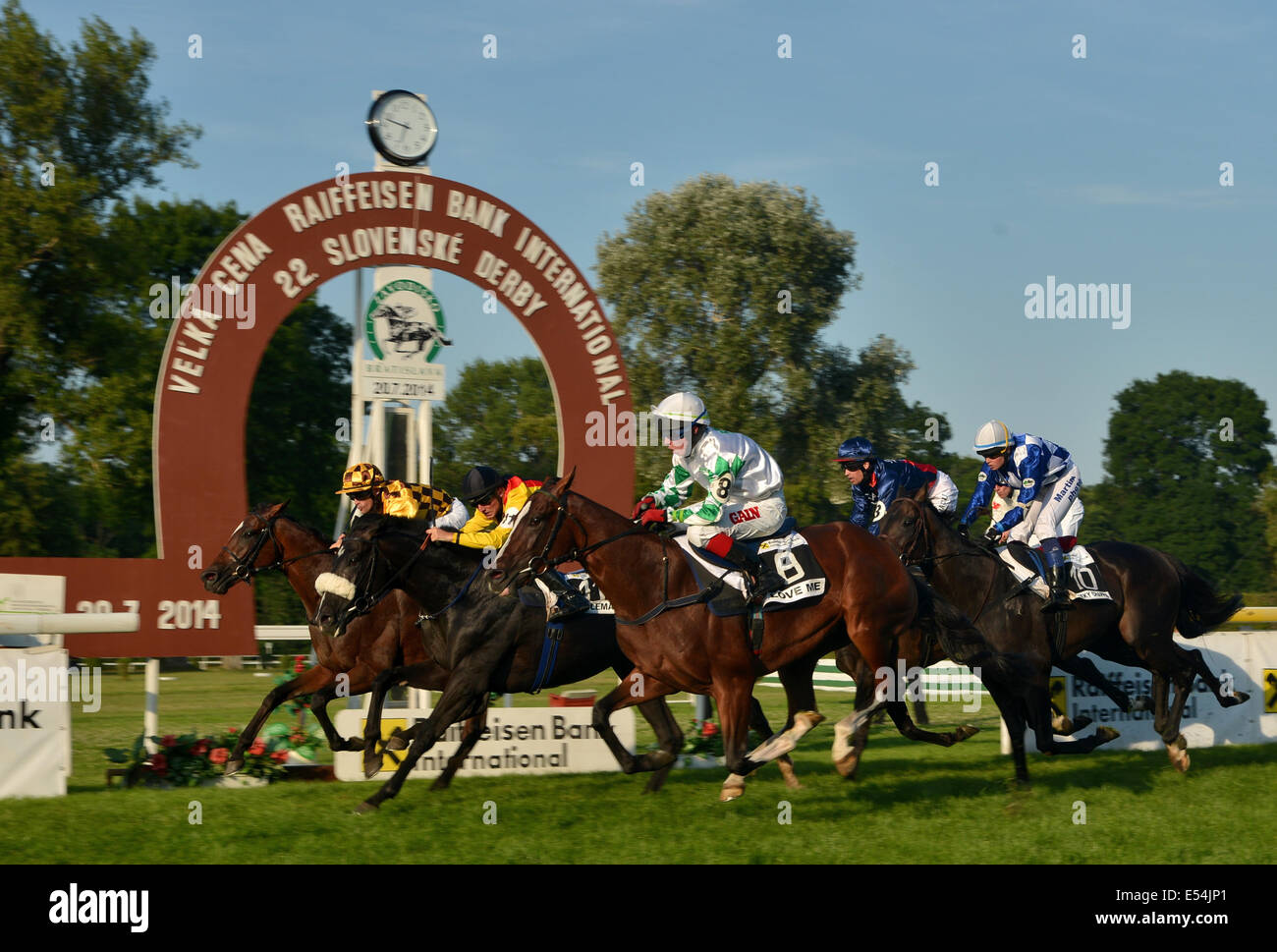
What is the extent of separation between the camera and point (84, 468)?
2420cm

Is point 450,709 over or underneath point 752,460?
underneath

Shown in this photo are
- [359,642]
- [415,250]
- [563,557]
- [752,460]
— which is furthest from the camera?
[415,250]

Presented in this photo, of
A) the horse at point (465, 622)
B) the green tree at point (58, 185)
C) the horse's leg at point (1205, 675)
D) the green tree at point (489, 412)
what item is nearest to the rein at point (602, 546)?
the horse at point (465, 622)

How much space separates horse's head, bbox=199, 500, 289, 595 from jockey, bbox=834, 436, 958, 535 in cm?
404

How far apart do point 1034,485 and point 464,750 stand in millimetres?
4346

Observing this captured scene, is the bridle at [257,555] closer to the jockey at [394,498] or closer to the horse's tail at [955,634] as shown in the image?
the jockey at [394,498]

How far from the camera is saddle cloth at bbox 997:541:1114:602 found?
8.71 metres

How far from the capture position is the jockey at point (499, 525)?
7.79m

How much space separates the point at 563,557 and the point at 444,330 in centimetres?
471

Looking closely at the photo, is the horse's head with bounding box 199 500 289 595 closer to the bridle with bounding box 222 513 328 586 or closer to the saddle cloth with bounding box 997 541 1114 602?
the bridle with bounding box 222 513 328 586

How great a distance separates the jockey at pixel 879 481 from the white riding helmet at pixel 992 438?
0.39 metres
